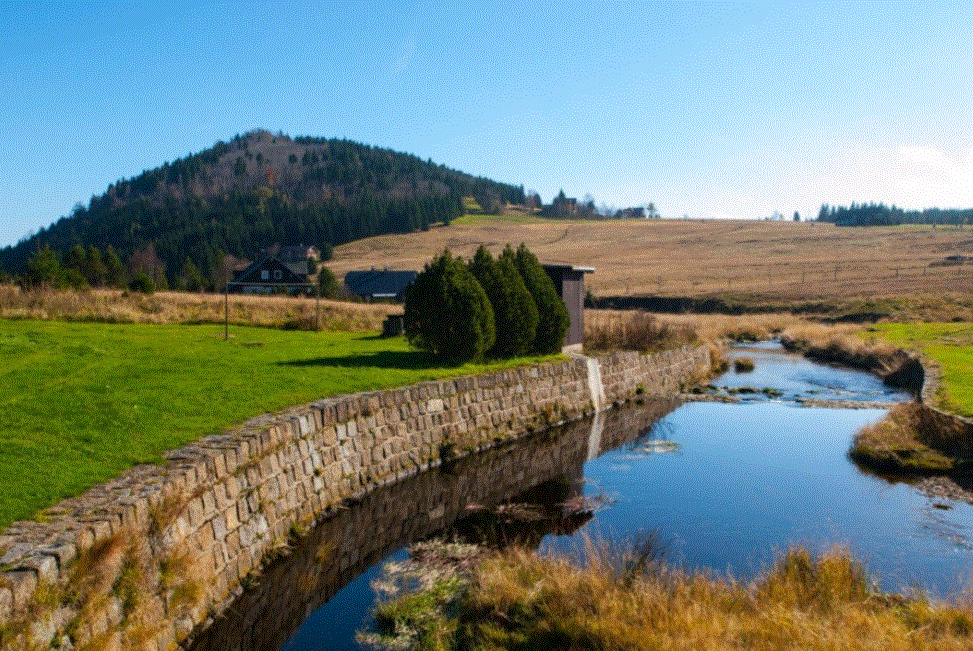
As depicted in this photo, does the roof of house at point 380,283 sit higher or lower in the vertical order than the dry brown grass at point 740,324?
higher

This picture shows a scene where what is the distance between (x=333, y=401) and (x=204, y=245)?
3637 inches

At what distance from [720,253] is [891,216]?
67.3 m

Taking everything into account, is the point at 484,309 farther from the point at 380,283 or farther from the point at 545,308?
the point at 380,283

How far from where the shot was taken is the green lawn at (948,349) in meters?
17.4

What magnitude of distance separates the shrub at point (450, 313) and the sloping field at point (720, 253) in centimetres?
4480

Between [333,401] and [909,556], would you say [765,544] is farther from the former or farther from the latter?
[333,401]

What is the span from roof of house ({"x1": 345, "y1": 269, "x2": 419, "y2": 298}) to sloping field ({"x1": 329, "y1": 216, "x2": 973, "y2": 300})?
586 inches

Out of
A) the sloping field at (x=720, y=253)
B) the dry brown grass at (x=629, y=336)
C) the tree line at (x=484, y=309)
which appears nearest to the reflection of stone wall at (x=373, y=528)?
the tree line at (x=484, y=309)

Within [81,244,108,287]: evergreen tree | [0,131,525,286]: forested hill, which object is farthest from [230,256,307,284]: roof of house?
[81,244,108,287]: evergreen tree

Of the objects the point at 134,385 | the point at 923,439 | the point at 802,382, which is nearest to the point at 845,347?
the point at 802,382

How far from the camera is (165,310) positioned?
27.5 meters

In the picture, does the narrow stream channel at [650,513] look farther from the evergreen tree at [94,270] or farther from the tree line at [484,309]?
the evergreen tree at [94,270]

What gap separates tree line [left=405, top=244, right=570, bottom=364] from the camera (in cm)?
1756

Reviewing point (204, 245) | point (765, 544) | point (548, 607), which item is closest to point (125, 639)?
point (548, 607)
